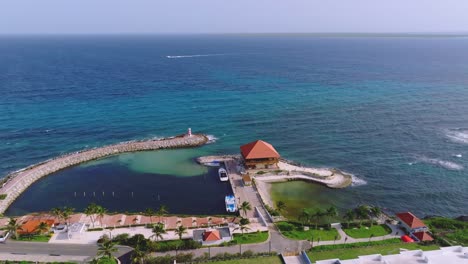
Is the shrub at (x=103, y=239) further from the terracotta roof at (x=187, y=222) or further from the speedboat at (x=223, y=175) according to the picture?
the speedboat at (x=223, y=175)

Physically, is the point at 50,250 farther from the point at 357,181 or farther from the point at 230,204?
the point at 357,181

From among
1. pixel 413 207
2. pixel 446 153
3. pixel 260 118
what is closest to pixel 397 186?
pixel 413 207

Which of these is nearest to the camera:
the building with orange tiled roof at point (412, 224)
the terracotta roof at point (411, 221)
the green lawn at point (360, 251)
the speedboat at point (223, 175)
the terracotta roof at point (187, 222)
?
the green lawn at point (360, 251)

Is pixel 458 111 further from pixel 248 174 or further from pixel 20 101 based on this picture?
pixel 20 101

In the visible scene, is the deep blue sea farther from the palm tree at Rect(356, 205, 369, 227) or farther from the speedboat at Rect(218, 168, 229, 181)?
the palm tree at Rect(356, 205, 369, 227)

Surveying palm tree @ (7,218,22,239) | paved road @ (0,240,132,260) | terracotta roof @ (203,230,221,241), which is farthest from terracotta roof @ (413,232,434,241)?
palm tree @ (7,218,22,239)

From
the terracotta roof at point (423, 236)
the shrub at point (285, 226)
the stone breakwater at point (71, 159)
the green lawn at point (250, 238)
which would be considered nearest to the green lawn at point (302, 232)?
the shrub at point (285, 226)
